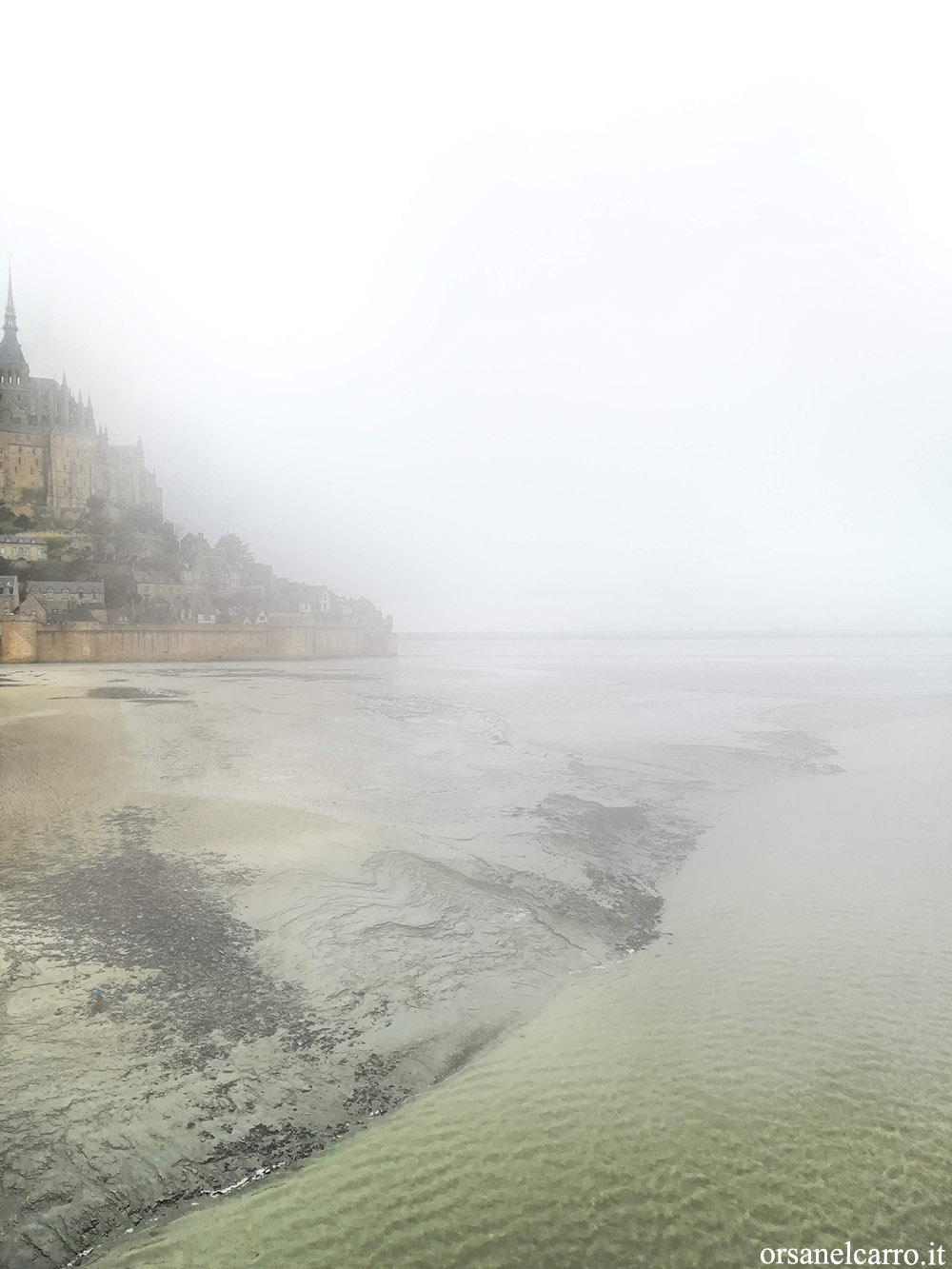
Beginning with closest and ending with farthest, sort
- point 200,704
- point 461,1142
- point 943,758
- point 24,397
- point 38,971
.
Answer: point 461,1142
point 38,971
point 943,758
point 200,704
point 24,397

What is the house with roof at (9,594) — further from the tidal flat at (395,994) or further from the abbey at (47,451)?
the tidal flat at (395,994)

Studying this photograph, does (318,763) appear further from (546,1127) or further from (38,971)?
(546,1127)

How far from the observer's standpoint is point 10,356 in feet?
288

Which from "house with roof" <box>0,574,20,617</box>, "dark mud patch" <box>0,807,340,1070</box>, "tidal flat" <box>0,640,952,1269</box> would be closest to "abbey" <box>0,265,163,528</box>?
"house with roof" <box>0,574,20,617</box>

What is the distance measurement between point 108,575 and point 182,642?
13.8 metres

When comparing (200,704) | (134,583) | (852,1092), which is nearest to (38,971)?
(852,1092)

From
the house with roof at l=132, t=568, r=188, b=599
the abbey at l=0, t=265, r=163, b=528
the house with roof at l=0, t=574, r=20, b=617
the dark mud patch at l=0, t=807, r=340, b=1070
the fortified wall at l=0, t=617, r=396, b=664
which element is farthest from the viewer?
the abbey at l=0, t=265, r=163, b=528

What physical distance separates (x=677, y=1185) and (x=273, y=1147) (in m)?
2.85

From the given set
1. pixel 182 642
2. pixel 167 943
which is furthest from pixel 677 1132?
pixel 182 642

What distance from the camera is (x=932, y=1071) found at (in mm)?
6281

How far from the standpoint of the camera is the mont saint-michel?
218 ft

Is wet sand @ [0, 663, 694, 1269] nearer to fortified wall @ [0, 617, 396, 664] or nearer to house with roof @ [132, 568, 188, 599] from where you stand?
fortified wall @ [0, 617, 396, 664]

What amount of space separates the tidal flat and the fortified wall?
51255 millimetres

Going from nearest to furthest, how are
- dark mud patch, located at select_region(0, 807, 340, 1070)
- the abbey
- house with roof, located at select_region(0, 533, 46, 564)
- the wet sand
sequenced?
the wet sand
dark mud patch, located at select_region(0, 807, 340, 1070)
house with roof, located at select_region(0, 533, 46, 564)
the abbey
